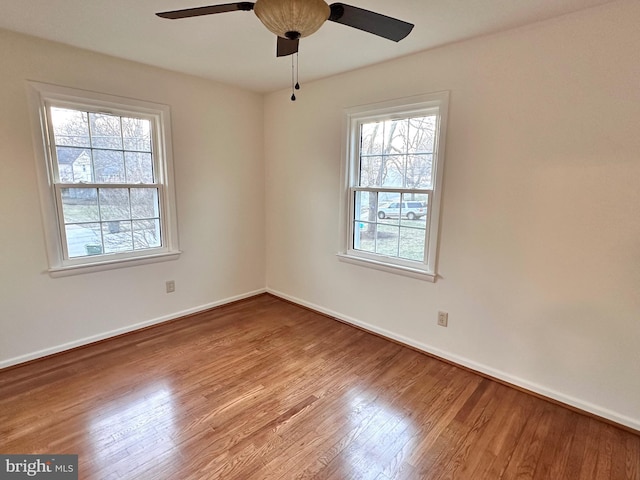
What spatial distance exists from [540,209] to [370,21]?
1.57m

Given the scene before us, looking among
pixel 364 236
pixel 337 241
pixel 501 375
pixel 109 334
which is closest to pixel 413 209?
pixel 364 236

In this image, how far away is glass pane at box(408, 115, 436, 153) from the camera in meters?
2.58

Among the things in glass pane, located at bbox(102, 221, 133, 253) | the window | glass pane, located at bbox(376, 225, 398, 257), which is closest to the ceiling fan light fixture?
the window

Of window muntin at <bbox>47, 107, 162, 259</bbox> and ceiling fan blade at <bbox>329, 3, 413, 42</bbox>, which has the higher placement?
ceiling fan blade at <bbox>329, 3, 413, 42</bbox>

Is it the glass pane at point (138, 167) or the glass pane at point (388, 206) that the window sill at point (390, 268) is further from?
the glass pane at point (138, 167)

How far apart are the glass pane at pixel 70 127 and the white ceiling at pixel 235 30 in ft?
1.65

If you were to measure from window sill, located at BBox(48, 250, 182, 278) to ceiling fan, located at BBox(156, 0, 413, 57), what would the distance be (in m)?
2.14

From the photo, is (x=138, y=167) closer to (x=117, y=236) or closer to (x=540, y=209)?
(x=117, y=236)

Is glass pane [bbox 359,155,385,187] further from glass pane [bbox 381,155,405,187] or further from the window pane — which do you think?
the window pane

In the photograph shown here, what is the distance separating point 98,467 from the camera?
5.25ft

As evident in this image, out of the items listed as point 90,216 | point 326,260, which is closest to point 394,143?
point 326,260

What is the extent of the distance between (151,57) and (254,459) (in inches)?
119

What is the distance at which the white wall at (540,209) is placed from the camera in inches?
72.6

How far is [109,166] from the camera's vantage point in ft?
9.14
